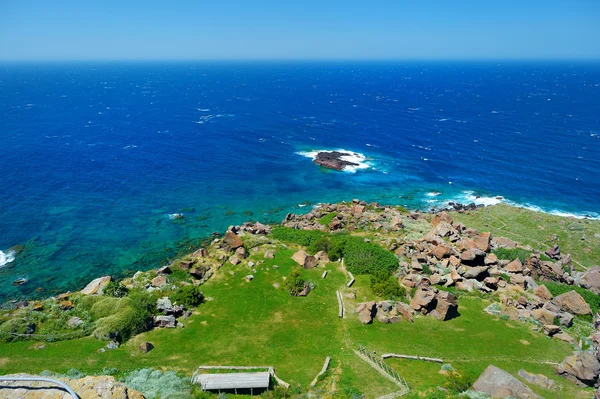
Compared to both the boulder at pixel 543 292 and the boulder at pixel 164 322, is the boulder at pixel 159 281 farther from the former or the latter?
the boulder at pixel 543 292

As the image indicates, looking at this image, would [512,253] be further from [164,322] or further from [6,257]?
[6,257]

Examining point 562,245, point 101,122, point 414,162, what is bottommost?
point 562,245

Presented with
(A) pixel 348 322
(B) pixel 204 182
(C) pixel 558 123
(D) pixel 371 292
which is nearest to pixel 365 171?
(B) pixel 204 182

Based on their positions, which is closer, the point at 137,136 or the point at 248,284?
the point at 248,284

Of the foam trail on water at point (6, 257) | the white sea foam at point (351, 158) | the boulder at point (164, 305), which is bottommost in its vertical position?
the foam trail on water at point (6, 257)

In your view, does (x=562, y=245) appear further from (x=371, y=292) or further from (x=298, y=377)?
(x=298, y=377)

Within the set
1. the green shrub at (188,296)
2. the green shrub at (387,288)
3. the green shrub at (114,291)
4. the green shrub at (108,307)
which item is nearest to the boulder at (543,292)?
the green shrub at (387,288)

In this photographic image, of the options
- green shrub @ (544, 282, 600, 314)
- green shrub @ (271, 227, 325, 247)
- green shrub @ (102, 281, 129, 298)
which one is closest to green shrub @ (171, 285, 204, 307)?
green shrub @ (102, 281, 129, 298)
